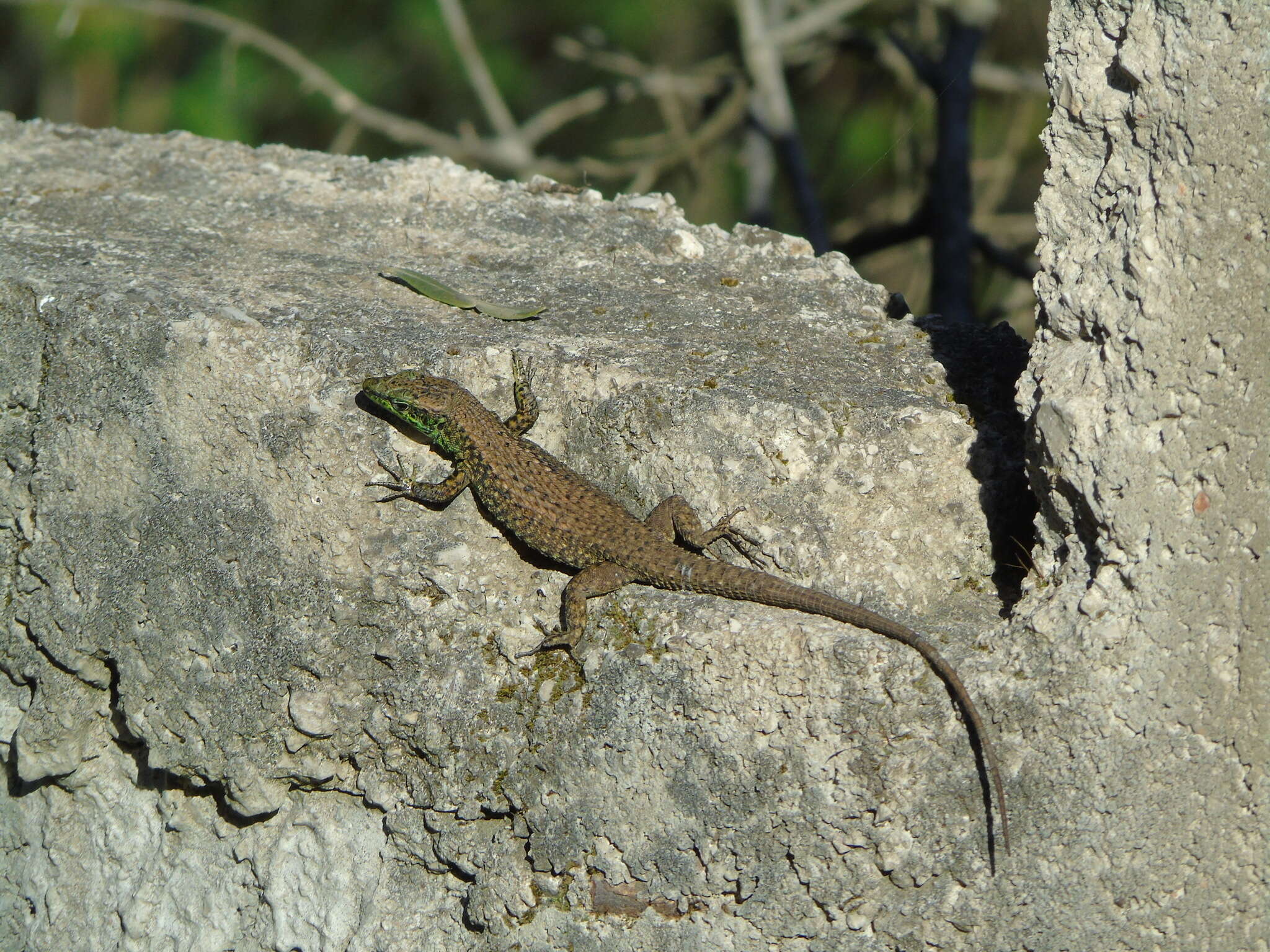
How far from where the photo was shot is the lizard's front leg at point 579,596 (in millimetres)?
3879

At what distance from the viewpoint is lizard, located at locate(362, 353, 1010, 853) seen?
3934 millimetres

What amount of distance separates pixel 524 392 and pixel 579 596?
0.91m

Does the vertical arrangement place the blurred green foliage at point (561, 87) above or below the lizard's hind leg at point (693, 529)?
above

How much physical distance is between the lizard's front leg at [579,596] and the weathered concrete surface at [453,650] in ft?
0.18

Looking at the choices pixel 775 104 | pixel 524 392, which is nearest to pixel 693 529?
pixel 524 392

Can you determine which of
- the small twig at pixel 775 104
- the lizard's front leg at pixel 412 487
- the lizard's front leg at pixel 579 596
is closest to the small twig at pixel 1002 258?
the small twig at pixel 775 104

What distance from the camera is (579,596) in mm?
3980

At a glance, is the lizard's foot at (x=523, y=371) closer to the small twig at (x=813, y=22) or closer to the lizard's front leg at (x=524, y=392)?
the lizard's front leg at (x=524, y=392)

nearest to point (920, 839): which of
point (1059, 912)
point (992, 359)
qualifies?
point (1059, 912)

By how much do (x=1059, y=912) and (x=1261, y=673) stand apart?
0.99 m

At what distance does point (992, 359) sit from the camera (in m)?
4.41

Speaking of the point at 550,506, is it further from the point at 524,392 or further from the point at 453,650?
the point at 453,650

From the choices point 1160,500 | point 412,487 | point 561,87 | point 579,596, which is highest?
point 561,87

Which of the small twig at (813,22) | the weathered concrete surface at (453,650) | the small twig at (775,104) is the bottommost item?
the weathered concrete surface at (453,650)
